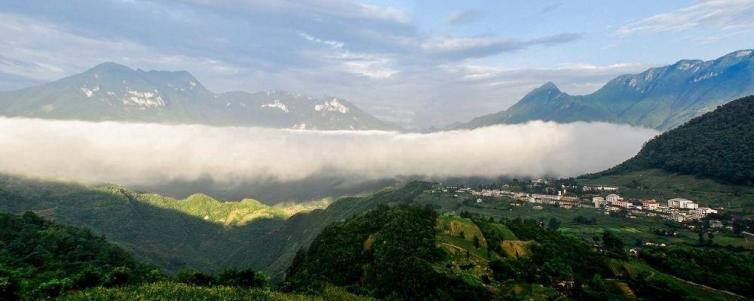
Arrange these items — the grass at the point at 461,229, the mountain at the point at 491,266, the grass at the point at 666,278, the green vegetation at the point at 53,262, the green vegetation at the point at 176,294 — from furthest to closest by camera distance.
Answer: the grass at the point at 461,229 → the grass at the point at 666,278 → the mountain at the point at 491,266 → the green vegetation at the point at 53,262 → the green vegetation at the point at 176,294

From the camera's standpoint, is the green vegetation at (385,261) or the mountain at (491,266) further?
the green vegetation at (385,261)

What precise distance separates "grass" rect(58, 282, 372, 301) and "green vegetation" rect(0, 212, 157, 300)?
9169mm

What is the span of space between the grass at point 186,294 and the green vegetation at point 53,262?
9.17 meters

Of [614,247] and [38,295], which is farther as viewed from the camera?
[614,247]

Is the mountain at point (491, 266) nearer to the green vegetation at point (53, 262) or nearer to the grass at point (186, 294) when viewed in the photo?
the grass at point (186, 294)

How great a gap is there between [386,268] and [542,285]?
3598cm

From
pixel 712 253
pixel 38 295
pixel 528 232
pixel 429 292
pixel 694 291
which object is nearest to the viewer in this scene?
pixel 38 295

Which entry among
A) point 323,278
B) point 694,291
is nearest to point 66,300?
point 323,278

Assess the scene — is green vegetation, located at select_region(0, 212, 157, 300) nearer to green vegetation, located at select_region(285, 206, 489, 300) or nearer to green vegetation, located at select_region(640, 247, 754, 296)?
green vegetation, located at select_region(285, 206, 489, 300)

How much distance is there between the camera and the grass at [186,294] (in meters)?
79.0

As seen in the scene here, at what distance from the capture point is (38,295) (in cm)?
→ 8062

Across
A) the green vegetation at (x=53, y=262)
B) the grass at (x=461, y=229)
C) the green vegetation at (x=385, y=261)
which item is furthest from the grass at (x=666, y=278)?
the green vegetation at (x=53, y=262)

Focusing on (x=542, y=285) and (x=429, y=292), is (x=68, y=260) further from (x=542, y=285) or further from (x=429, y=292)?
(x=542, y=285)

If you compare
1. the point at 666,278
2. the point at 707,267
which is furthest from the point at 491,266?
the point at 707,267
